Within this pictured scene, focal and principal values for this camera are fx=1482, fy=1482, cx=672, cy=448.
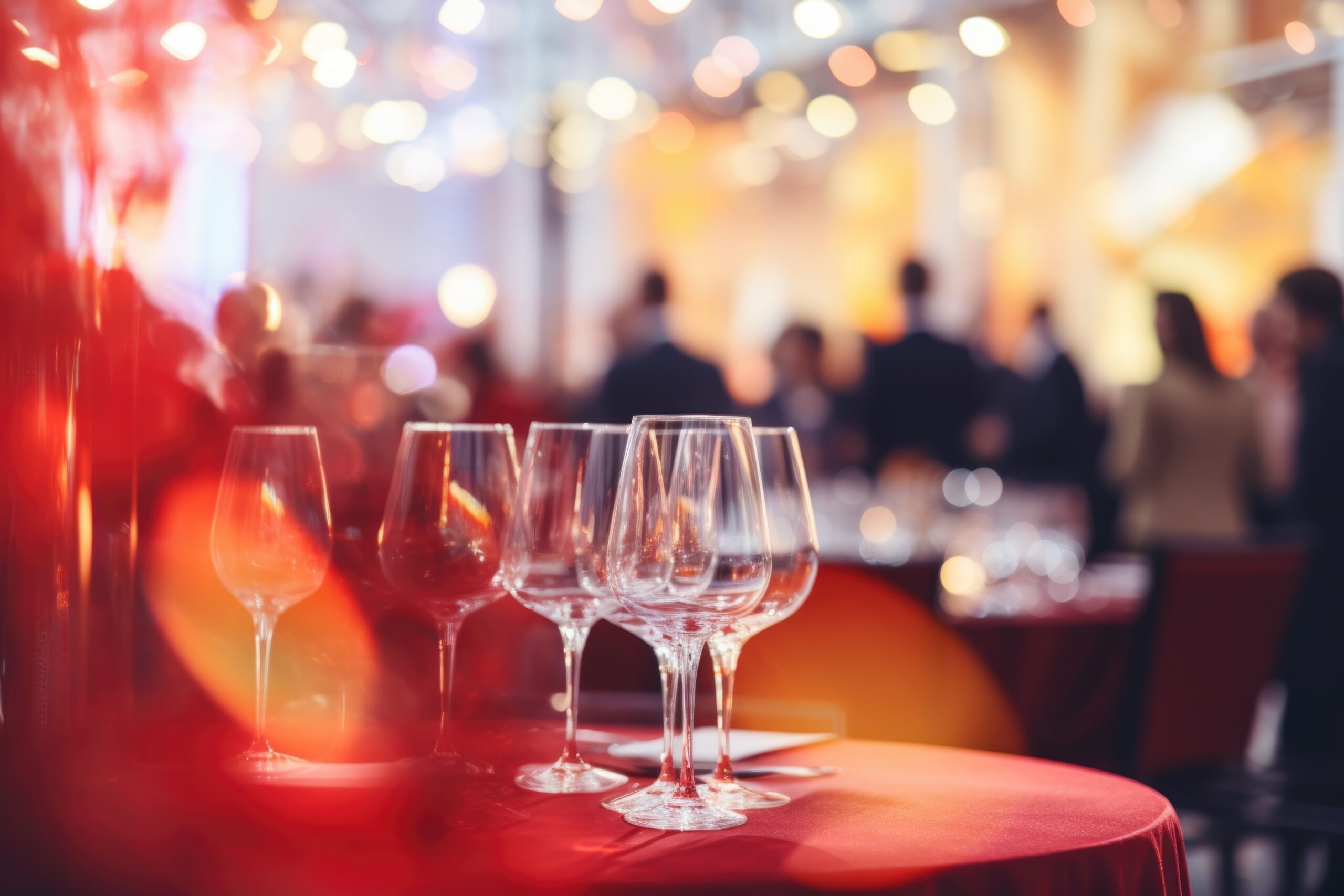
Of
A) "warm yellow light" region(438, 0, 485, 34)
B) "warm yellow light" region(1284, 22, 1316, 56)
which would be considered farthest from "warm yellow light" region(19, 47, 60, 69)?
"warm yellow light" region(438, 0, 485, 34)

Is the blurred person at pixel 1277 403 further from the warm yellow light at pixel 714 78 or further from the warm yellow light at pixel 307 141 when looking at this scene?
the warm yellow light at pixel 307 141

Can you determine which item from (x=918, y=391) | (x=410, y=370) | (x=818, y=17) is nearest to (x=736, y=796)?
(x=918, y=391)

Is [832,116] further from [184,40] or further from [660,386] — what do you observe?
[184,40]

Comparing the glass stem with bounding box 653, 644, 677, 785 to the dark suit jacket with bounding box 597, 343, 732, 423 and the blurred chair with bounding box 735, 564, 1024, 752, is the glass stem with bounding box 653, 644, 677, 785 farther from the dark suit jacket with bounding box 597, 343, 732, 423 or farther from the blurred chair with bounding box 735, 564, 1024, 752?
the dark suit jacket with bounding box 597, 343, 732, 423

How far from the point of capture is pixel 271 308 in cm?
199

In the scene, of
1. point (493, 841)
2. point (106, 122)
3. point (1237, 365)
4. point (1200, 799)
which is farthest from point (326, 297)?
point (493, 841)

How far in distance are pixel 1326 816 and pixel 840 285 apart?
23.9 feet

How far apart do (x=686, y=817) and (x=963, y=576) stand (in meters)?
2.56

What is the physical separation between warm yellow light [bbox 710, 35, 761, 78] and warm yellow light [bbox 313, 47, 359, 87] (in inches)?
96.0

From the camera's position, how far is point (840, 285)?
989 centimetres

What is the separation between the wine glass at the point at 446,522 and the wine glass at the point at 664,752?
5.2 inches

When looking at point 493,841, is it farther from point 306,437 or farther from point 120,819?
point 306,437

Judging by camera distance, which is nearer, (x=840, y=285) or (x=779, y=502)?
(x=779, y=502)

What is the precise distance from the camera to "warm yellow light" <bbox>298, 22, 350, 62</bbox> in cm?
776
